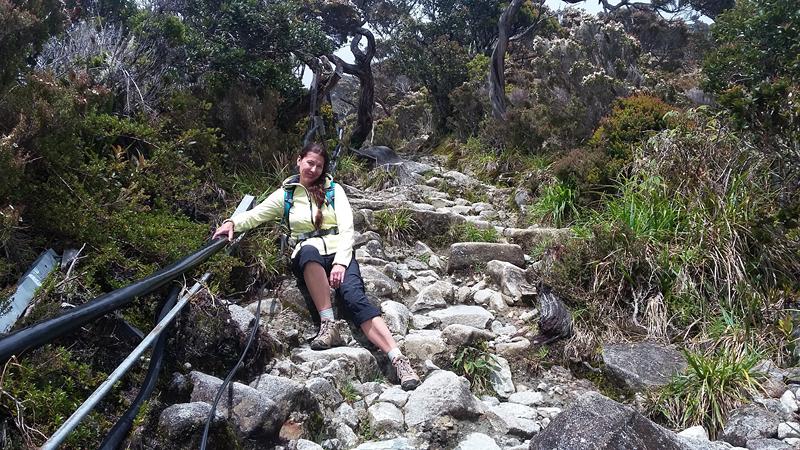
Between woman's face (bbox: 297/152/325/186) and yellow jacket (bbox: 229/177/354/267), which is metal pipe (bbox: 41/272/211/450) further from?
woman's face (bbox: 297/152/325/186)

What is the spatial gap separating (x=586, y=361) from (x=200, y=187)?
396 cm

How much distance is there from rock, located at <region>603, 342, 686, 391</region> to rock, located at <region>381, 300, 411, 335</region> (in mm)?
1487

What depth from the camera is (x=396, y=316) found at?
4.53m

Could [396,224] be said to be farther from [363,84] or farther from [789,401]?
[363,84]

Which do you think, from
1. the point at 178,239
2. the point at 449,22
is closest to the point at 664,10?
the point at 449,22

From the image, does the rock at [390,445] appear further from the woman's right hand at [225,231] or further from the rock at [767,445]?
the rock at [767,445]

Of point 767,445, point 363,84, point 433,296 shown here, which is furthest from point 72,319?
point 363,84

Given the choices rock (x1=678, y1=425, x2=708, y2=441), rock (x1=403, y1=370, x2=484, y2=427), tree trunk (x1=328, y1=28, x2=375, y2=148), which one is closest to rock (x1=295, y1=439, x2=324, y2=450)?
rock (x1=403, y1=370, x2=484, y2=427)

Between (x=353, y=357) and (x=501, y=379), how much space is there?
102cm

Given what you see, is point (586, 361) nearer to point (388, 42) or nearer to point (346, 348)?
point (346, 348)

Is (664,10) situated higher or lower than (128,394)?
higher

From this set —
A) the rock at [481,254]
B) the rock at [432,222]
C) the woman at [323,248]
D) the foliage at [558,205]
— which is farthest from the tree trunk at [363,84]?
the woman at [323,248]

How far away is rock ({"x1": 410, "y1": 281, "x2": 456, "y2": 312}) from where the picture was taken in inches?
198

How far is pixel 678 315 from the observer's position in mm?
4477
